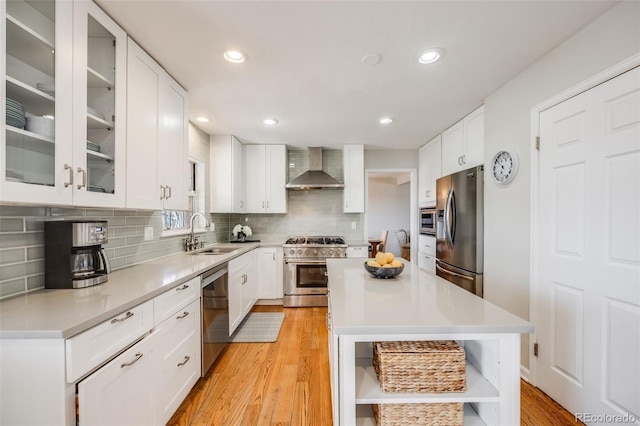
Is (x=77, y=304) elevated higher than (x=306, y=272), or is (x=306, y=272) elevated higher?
(x=77, y=304)

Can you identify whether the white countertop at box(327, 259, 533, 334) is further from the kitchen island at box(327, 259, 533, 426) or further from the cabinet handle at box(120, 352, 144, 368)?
the cabinet handle at box(120, 352, 144, 368)

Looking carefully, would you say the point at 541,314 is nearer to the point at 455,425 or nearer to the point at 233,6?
the point at 455,425

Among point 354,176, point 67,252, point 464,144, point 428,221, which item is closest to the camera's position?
Result: point 67,252

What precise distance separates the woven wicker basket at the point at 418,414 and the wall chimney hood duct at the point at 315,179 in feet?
10.1

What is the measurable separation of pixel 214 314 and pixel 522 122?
A: 296 cm

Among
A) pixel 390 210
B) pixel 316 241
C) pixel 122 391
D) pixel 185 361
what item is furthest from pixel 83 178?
pixel 390 210

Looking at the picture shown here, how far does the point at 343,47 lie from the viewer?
1.67m

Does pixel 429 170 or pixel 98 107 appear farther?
pixel 429 170

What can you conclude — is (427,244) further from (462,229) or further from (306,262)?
(306,262)

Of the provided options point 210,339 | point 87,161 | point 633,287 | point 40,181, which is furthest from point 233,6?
point 633,287

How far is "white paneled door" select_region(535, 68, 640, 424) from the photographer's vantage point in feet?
4.35

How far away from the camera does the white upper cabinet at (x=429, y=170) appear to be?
356cm

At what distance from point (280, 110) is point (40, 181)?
202cm

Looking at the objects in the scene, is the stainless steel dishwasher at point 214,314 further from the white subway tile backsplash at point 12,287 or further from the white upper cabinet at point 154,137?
the white subway tile backsplash at point 12,287
